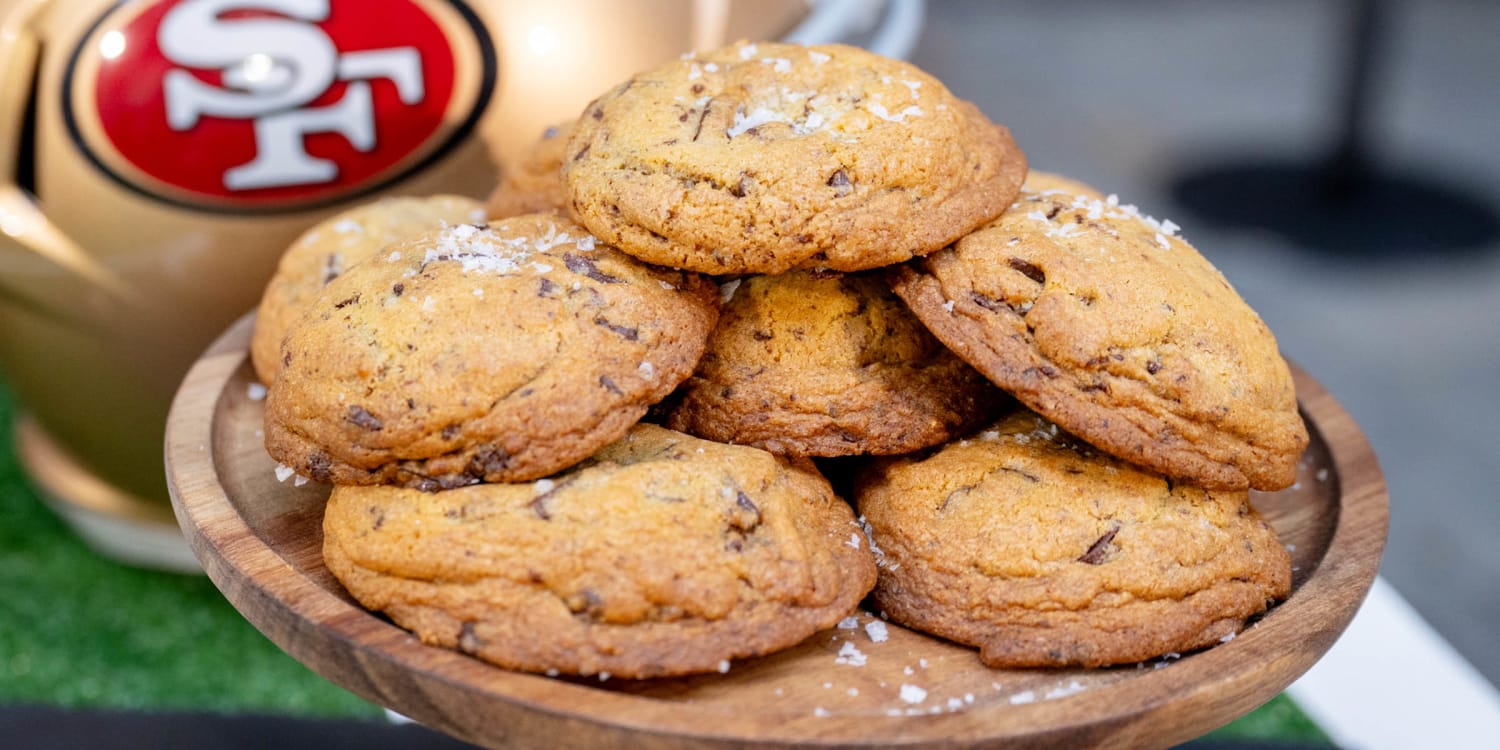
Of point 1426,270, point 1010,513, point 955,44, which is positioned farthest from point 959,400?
point 955,44

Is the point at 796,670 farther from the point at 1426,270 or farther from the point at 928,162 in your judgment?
the point at 1426,270

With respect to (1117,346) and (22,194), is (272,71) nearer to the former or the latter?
(22,194)

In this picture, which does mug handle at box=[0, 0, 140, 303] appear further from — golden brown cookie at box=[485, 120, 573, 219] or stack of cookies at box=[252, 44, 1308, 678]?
stack of cookies at box=[252, 44, 1308, 678]

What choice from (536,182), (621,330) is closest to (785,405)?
(621,330)

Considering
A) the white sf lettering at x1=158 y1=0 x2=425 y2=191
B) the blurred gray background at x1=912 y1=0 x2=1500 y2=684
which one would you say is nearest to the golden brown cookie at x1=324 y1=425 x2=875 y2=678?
the white sf lettering at x1=158 y1=0 x2=425 y2=191

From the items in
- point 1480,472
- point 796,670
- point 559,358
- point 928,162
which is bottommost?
point 1480,472

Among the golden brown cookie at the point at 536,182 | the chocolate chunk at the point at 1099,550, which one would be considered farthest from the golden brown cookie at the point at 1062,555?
the golden brown cookie at the point at 536,182
